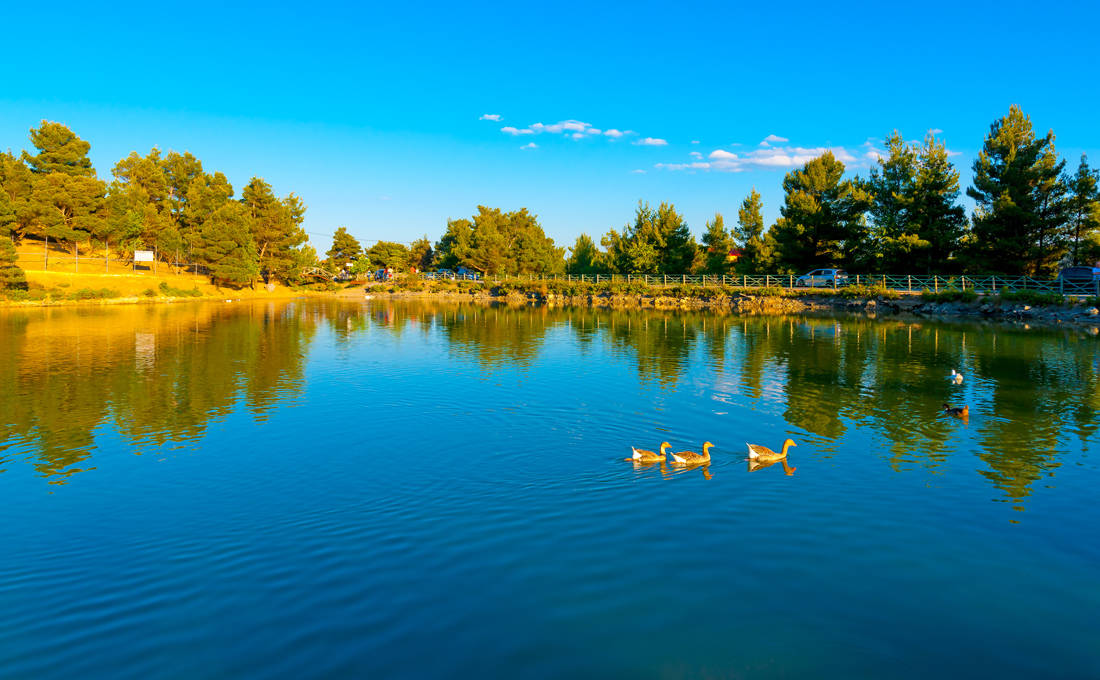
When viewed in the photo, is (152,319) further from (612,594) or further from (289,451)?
(612,594)

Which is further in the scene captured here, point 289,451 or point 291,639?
point 289,451

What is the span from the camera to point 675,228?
9725 cm

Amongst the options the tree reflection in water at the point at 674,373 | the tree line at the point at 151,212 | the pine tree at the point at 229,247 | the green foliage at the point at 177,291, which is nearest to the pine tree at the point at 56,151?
the tree line at the point at 151,212

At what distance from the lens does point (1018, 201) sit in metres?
56.7

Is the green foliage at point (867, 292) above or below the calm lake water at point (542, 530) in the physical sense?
A: above

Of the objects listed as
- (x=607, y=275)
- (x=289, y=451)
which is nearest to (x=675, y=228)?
(x=607, y=275)

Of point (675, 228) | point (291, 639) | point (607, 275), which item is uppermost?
point (675, 228)

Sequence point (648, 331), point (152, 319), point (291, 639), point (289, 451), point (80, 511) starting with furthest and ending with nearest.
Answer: point (152, 319) < point (648, 331) < point (289, 451) < point (80, 511) < point (291, 639)

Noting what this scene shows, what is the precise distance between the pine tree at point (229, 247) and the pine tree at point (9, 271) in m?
27.0

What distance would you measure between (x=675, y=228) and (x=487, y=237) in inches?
1483

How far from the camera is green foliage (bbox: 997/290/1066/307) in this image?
51.4 meters

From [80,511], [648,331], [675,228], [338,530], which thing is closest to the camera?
[338,530]

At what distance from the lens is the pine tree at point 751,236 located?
262 ft

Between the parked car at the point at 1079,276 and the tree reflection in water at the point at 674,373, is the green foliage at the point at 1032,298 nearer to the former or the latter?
the parked car at the point at 1079,276
